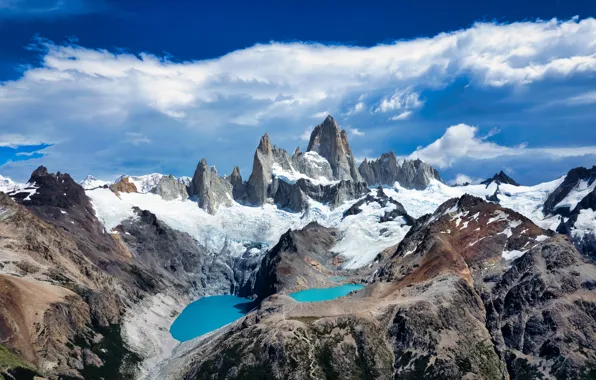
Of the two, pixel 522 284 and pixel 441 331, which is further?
pixel 522 284

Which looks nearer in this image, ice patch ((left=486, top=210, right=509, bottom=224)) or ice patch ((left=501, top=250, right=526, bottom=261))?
ice patch ((left=501, top=250, right=526, bottom=261))

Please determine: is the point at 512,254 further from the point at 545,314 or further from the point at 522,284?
the point at 545,314

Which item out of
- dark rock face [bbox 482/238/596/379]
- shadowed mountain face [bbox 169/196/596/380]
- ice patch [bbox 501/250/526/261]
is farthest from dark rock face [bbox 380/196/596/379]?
ice patch [bbox 501/250/526/261]

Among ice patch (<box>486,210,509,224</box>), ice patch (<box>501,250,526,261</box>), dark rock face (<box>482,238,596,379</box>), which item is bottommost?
dark rock face (<box>482,238,596,379</box>)

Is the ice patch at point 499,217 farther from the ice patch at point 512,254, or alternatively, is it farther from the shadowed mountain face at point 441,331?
the shadowed mountain face at point 441,331

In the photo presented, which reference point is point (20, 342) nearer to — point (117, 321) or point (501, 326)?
point (117, 321)

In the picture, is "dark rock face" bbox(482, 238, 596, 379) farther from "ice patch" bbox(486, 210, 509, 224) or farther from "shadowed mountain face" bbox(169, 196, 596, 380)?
"ice patch" bbox(486, 210, 509, 224)

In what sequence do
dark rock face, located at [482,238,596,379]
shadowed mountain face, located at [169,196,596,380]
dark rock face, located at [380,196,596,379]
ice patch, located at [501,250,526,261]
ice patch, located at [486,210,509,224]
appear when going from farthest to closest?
ice patch, located at [486,210,509,224] < ice patch, located at [501,250,526,261] < dark rock face, located at [380,196,596,379] < dark rock face, located at [482,238,596,379] < shadowed mountain face, located at [169,196,596,380]

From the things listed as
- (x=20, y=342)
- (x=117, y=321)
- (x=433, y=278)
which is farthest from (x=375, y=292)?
(x=20, y=342)

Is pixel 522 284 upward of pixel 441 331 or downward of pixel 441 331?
upward

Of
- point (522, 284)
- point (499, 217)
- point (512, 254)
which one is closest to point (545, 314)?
point (522, 284)

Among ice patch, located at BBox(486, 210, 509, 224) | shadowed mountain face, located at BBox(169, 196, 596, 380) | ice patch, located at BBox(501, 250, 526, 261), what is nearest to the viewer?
shadowed mountain face, located at BBox(169, 196, 596, 380)
